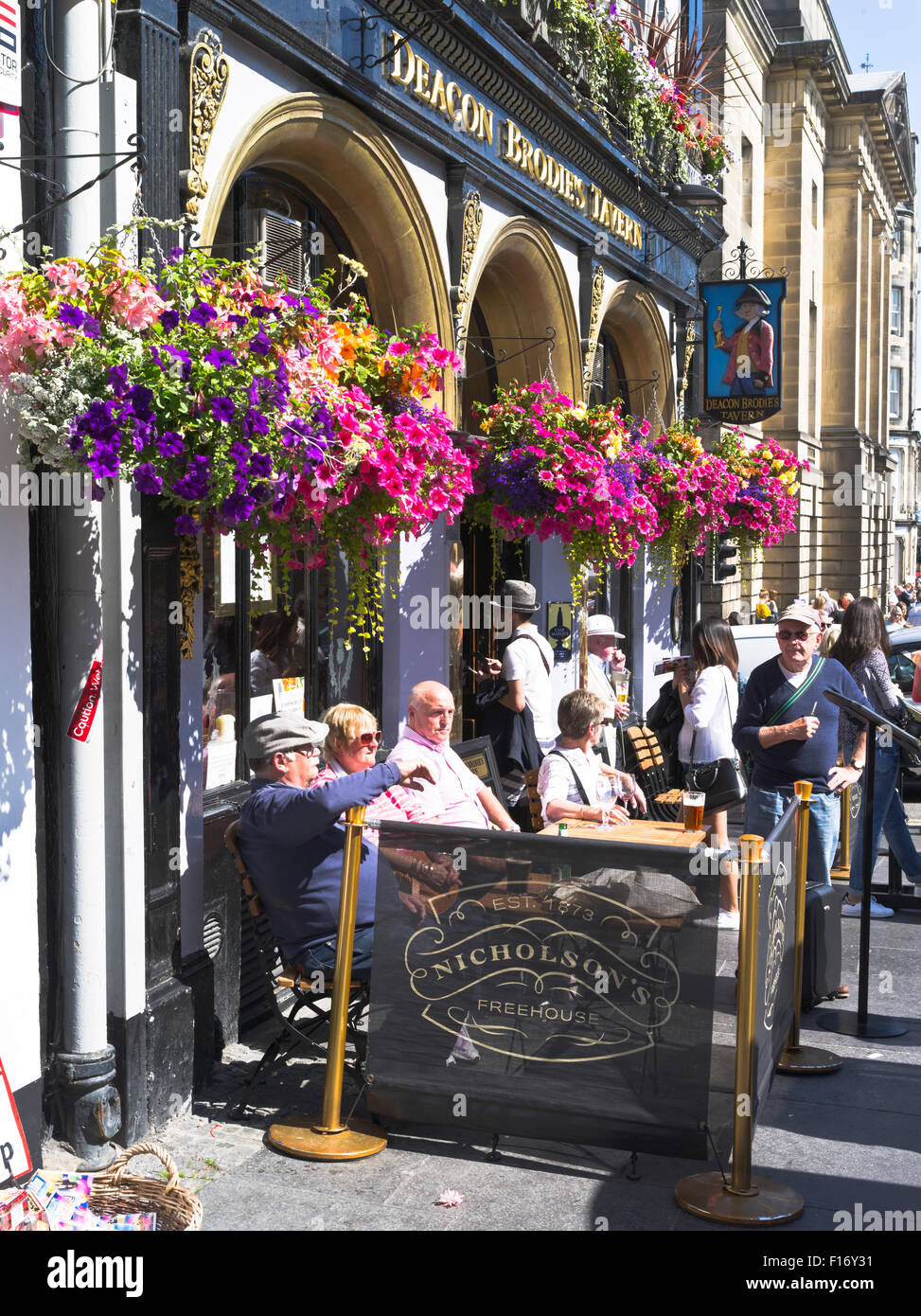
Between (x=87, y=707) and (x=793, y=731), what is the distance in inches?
147

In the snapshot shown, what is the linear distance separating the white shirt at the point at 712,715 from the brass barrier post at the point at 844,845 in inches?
45.6

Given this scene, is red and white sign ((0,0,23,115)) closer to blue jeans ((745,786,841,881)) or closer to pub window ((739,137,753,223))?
blue jeans ((745,786,841,881))

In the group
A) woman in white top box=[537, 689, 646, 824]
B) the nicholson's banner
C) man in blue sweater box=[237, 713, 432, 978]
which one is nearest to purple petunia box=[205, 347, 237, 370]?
man in blue sweater box=[237, 713, 432, 978]

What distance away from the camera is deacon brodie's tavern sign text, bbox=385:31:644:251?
780 cm

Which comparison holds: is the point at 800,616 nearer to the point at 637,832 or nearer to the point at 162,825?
the point at 637,832

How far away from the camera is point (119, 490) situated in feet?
16.4

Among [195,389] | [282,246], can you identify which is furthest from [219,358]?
[282,246]

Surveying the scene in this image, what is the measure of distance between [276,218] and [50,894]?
4059mm

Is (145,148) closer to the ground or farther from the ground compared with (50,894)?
farther from the ground

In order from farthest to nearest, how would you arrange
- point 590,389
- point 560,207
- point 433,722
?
point 590,389 < point 560,207 < point 433,722

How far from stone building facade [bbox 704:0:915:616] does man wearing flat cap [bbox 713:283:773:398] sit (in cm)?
685
